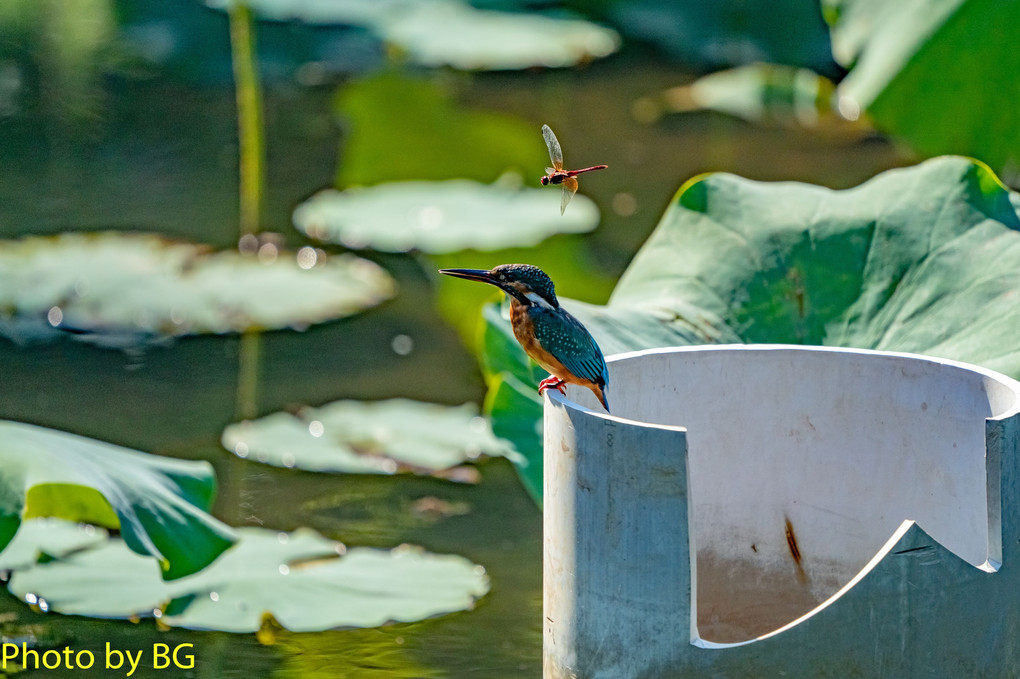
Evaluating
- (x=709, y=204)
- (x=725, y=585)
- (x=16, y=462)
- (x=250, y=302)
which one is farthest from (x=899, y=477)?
(x=250, y=302)

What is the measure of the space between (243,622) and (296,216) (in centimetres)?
316

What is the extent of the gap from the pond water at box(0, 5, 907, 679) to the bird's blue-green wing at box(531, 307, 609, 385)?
1.15 metres

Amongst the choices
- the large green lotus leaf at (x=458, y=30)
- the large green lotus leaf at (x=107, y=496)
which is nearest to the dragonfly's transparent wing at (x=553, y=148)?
the large green lotus leaf at (x=107, y=496)

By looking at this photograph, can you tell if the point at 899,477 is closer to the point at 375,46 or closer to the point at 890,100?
the point at 890,100

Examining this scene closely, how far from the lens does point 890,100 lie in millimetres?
4000

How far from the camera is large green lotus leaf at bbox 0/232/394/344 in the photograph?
5.45m

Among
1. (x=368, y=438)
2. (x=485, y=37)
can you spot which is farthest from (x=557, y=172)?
(x=485, y=37)

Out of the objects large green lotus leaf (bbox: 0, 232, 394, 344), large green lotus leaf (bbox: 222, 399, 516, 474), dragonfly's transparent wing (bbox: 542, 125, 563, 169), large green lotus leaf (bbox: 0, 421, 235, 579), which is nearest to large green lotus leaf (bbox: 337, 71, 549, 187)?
large green lotus leaf (bbox: 0, 232, 394, 344)

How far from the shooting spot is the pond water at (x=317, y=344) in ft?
11.8

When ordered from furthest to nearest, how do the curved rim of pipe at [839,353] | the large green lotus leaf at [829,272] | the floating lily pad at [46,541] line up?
the floating lily pad at [46,541]
the large green lotus leaf at [829,272]
the curved rim of pipe at [839,353]

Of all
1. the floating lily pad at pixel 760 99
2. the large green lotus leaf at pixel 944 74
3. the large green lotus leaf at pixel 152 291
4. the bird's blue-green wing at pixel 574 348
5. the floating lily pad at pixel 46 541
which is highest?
the large green lotus leaf at pixel 944 74

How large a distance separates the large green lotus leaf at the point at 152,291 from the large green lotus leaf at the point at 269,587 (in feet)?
5.51

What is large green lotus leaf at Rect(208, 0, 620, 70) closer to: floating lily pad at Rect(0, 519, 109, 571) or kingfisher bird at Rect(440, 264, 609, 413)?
floating lily pad at Rect(0, 519, 109, 571)

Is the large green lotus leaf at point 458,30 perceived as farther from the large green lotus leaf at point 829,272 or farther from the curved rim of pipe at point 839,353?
the curved rim of pipe at point 839,353
